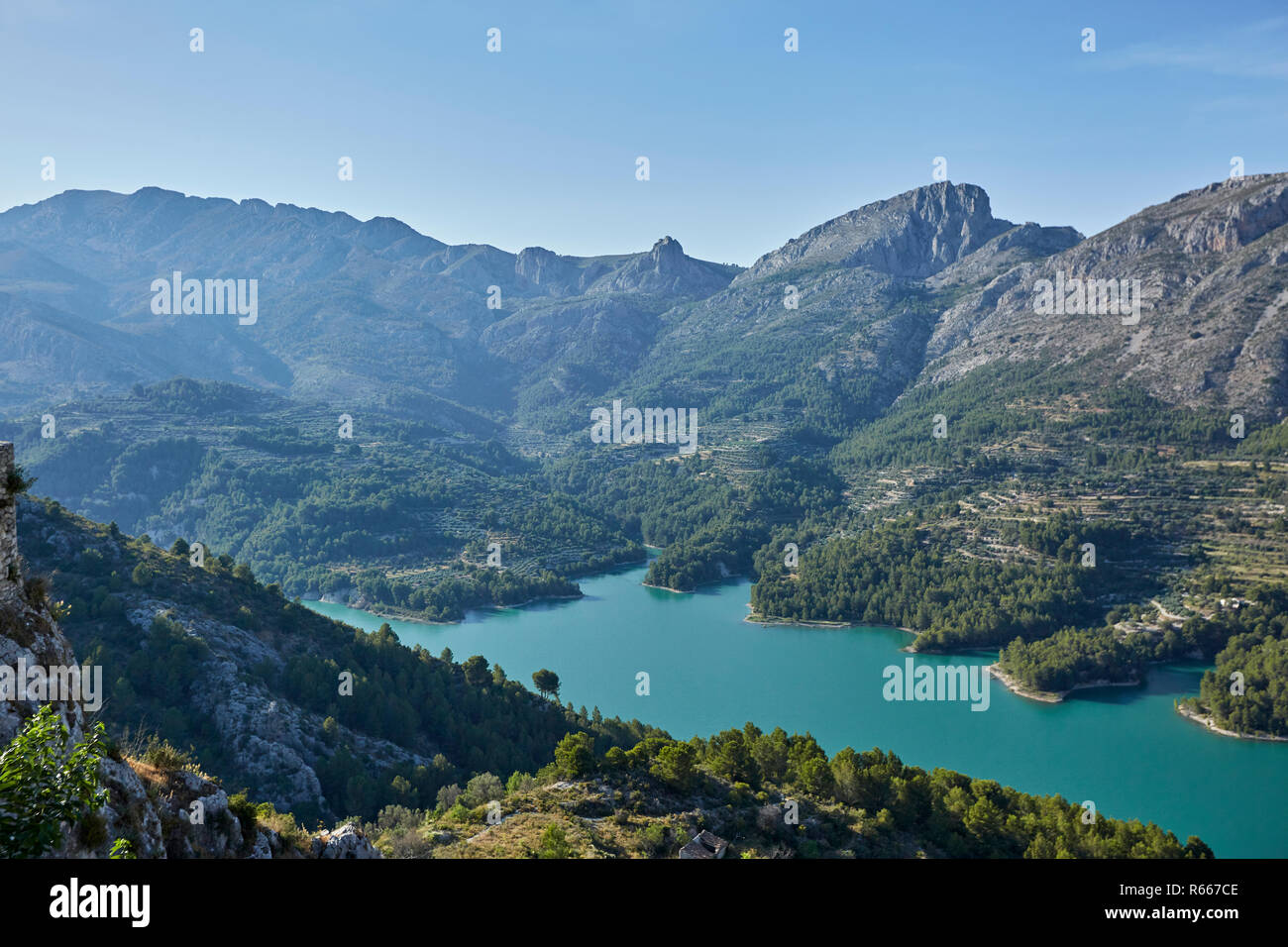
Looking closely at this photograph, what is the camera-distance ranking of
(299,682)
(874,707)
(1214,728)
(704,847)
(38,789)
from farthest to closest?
1. (874,707)
2. (1214,728)
3. (299,682)
4. (704,847)
5. (38,789)

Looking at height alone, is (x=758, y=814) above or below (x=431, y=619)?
above

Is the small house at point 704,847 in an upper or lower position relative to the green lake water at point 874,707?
upper

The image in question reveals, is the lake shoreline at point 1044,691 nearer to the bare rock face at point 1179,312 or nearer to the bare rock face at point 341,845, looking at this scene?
the bare rock face at point 1179,312

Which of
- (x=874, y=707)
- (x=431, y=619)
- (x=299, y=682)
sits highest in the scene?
(x=299, y=682)

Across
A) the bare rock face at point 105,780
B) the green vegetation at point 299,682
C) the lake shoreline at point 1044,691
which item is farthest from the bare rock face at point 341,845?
the lake shoreline at point 1044,691

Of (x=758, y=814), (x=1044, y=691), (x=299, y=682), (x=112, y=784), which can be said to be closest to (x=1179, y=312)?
(x=1044, y=691)

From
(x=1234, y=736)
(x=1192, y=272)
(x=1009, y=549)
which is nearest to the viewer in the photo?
(x=1234, y=736)

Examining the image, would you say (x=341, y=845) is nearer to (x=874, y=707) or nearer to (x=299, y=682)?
(x=299, y=682)
